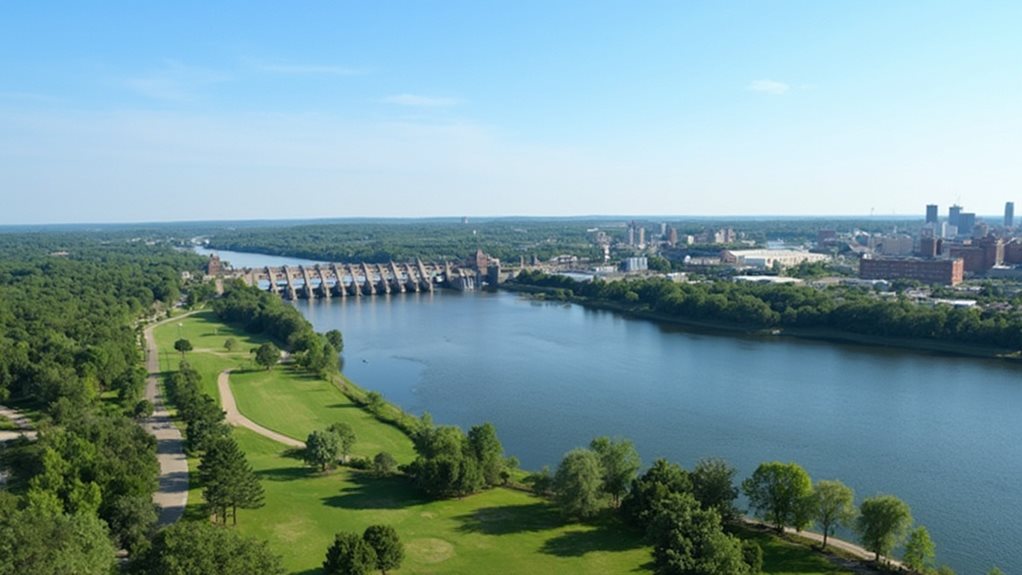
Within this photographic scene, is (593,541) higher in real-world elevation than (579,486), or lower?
lower

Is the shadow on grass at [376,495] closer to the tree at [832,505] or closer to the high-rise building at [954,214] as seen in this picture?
the tree at [832,505]

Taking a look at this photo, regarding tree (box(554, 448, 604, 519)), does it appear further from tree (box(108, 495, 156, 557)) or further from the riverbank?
the riverbank

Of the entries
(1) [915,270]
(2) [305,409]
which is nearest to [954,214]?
(1) [915,270]

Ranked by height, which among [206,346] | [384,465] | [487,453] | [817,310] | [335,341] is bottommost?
[206,346]

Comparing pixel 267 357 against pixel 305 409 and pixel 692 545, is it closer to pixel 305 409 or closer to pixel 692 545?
pixel 305 409

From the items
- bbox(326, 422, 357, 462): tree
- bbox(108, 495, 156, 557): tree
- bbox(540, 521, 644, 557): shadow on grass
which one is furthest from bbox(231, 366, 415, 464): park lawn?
bbox(108, 495, 156, 557): tree

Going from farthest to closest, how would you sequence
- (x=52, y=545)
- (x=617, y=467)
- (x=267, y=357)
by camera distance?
(x=267, y=357) → (x=617, y=467) → (x=52, y=545)

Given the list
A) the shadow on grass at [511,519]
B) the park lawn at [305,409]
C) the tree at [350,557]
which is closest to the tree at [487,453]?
the shadow on grass at [511,519]
